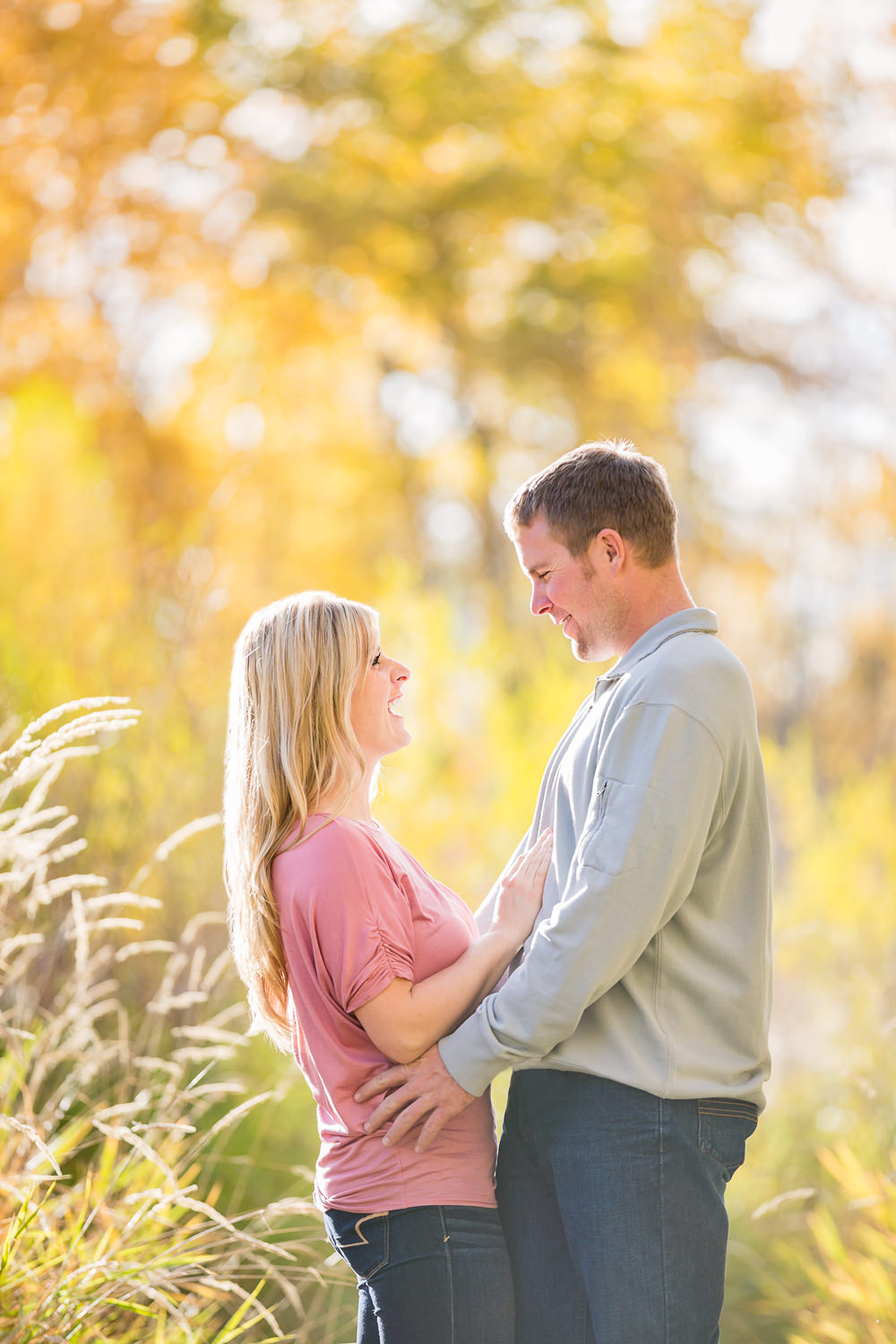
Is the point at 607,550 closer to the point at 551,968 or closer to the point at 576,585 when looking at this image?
the point at 576,585

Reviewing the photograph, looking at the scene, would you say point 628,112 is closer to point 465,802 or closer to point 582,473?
point 465,802

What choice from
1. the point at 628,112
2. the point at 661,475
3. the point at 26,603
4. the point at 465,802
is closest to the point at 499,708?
the point at 465,802

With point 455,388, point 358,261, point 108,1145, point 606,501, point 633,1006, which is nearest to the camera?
point 633,1006

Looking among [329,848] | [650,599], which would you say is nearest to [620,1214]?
[329,848]

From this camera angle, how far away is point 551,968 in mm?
1685

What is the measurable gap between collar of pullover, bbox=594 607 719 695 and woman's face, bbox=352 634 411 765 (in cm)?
34

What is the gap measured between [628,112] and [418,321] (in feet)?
7.89

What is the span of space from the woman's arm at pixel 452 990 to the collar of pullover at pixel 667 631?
1.20ft

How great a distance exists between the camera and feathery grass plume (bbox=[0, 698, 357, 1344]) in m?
1.94

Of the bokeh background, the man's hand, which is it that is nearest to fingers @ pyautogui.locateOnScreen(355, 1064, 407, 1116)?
the man's hand

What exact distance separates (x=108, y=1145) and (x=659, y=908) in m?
1.34

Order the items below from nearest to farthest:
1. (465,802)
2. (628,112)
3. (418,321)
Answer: (465,802)
(628,112)
(418,321)

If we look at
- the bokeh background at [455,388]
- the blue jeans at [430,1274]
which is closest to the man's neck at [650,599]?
the blue jeans at [430,1274]

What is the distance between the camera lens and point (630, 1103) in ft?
5.70
